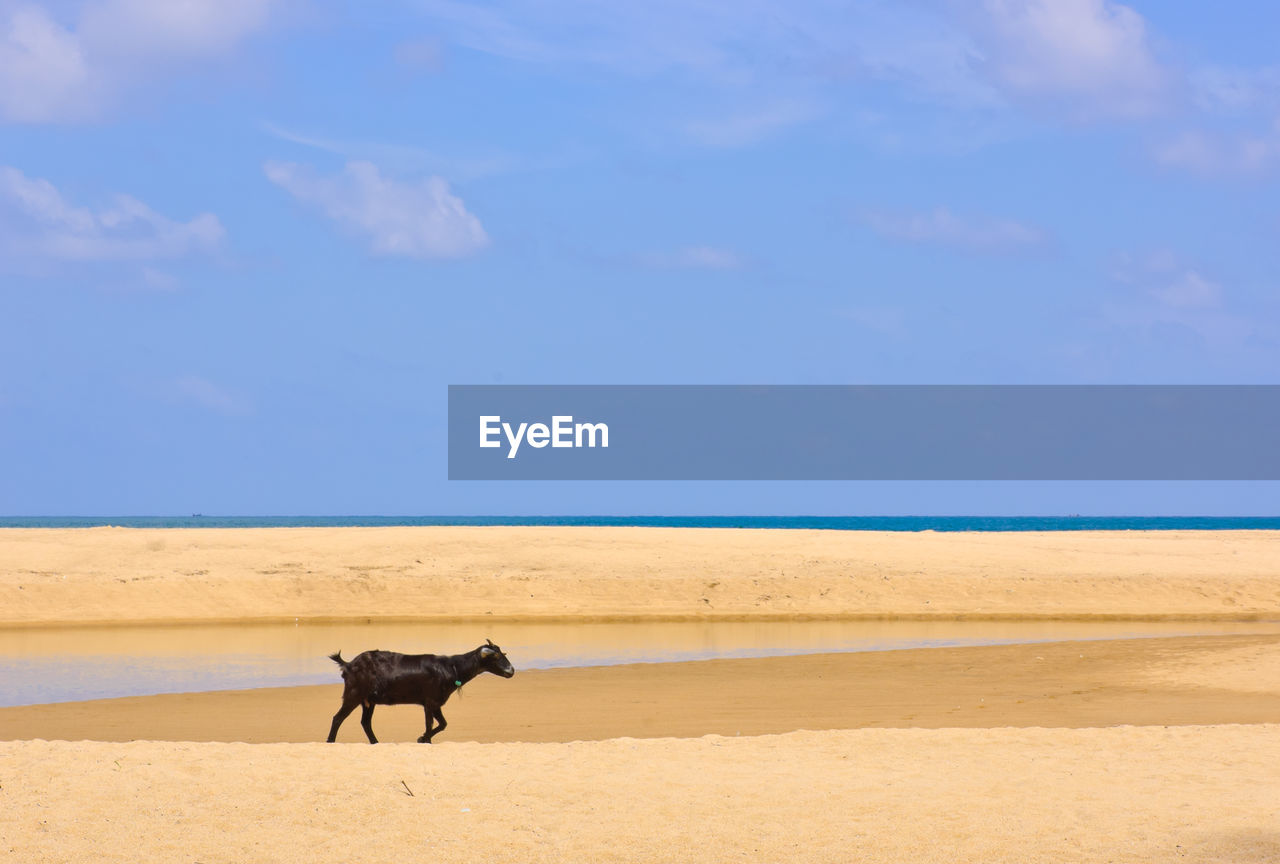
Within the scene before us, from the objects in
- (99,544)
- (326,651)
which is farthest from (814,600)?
(99,544)

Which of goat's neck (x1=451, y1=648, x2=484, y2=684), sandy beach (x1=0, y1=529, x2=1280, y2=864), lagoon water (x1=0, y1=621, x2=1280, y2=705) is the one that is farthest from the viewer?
lagoon water (x1=0, y1=621, x2=1280, y2=705)

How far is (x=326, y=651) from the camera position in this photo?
26688 millimetres

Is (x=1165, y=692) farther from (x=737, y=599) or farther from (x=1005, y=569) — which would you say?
(x=1005, y=569)

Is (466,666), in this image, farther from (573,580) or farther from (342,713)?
(573,580)

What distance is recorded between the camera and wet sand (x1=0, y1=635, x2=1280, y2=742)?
661 inches

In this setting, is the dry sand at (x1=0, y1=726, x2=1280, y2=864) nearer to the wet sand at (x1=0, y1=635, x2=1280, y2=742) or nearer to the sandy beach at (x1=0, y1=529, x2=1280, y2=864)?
the sandy beach at (x1=0, y1=529, x2=1280, y2=864)

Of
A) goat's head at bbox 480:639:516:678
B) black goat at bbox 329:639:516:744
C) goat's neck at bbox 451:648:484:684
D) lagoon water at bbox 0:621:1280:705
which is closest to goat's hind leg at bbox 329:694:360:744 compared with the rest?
black goat at bbox 329:639:516:744

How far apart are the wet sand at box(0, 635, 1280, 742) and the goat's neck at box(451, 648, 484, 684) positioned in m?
1.17

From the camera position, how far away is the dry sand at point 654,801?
984cm

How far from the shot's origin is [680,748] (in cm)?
1417

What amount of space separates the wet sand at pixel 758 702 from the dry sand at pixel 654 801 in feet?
8.28

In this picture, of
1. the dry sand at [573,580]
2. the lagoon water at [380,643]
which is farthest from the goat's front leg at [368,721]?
the dry sand at [573,580]

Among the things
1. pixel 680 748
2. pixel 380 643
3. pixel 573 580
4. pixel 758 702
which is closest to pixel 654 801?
pixel 680 748

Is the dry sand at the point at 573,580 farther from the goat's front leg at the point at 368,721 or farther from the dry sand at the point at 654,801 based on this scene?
the dry sand at the point at 654,801
